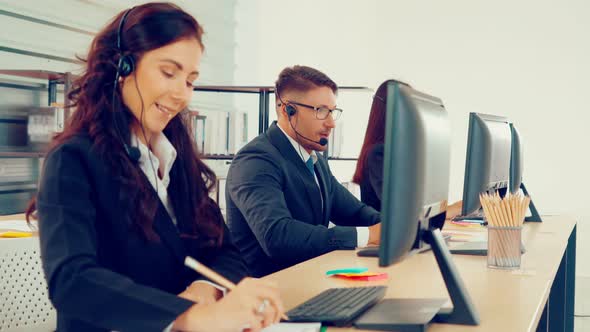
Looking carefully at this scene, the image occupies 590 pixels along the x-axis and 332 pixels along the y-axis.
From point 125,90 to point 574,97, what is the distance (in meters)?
4.52

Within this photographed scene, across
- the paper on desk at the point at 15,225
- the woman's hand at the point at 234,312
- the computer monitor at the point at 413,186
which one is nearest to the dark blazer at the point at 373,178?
the paper on desk at the point at 15,225

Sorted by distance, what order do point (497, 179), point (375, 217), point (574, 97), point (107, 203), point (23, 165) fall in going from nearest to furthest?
point (107, 203) < point (497, 179) < point (375, 217) < point (23, 165) < point (574, 97)

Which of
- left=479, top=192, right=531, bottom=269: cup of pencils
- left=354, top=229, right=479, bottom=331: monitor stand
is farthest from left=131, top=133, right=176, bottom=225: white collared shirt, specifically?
left=479, top=192, right=531, bottom=269: cup of pencils

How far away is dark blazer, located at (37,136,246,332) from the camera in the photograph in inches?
40.5

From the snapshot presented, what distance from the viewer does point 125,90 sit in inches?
51.4

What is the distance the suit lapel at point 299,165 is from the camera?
2400mm

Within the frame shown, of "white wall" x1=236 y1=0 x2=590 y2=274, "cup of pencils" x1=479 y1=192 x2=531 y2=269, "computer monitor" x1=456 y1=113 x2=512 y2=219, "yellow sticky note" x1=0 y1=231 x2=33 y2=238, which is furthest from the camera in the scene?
"white wall" x1=236 y1=0 x2=590 y2=274

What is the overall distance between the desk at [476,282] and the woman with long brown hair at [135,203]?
0.81 ft

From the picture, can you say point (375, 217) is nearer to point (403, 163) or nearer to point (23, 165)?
point (403, 163)

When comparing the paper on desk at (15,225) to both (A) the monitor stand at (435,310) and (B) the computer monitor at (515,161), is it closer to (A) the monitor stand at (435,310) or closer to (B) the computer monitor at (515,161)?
(A) the monitor stand at (435,310)

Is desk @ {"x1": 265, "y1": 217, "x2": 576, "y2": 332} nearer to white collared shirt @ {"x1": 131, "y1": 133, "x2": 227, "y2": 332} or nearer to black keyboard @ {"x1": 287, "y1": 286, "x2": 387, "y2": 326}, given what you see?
black keyboard @ {"x1": 287, "y1": 286, "x2": 387, "y2": 326}

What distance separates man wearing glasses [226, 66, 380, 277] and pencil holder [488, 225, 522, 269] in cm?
40

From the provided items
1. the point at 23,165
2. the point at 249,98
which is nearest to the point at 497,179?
the point at 23,165

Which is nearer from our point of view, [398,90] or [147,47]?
[398,90]
